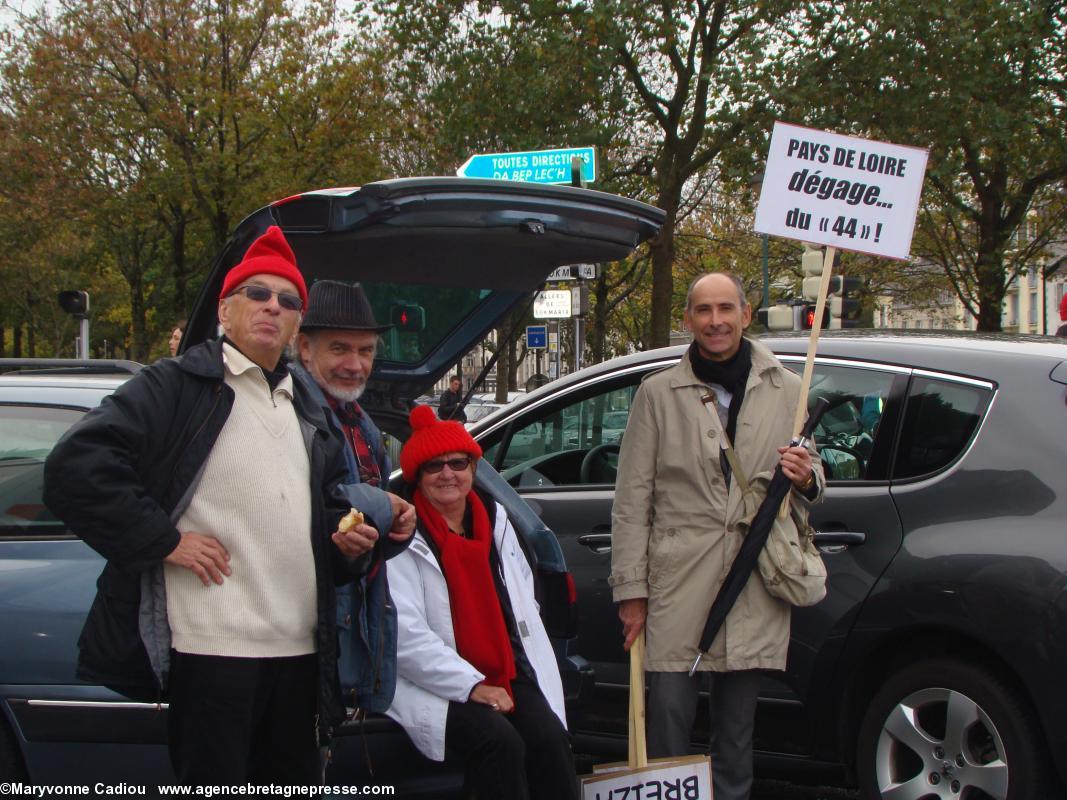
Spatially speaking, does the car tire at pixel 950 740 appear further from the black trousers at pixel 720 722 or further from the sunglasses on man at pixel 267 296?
the sunglasses on man at pixel 267 296

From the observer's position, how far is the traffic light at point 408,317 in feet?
14.0

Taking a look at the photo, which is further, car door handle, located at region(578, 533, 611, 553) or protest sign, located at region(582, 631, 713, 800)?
car door handle, located at region(578, 533, 611, 553)

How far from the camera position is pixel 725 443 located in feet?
11.5

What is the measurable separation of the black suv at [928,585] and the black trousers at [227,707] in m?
1.47

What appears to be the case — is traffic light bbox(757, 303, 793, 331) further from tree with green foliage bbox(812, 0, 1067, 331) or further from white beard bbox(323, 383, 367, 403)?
white beard bbox(323, 383, 367, 403)

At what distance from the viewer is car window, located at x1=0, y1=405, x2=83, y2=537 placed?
11.9 feet

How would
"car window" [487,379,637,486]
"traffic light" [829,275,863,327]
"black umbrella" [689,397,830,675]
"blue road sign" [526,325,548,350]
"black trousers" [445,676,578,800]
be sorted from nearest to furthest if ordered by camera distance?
"black trousers" [445,676,578,800], "black umbrella" [689,397,830,675], "car window" [487,379,637,486], "traffic light" [829,275,863,327], "blue road sign" [526,325,548,350]

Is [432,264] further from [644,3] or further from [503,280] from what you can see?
[644,3]

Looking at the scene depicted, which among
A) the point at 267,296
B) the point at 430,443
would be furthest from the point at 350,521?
the point at 430,443

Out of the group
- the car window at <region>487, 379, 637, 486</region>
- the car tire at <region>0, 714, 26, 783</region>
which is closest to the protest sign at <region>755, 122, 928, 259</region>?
the car window at <region>487, 379, 637, 486</region>

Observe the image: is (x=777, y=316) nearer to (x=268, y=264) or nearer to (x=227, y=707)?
(x=268, y=264)

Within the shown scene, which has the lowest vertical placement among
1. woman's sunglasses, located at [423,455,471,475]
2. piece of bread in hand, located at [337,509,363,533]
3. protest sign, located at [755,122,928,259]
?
piece of bread in hand, located at [337,509,363,533]

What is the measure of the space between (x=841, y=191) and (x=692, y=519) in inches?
48.3

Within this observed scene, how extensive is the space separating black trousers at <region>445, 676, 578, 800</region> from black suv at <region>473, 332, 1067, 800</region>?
61 cm
